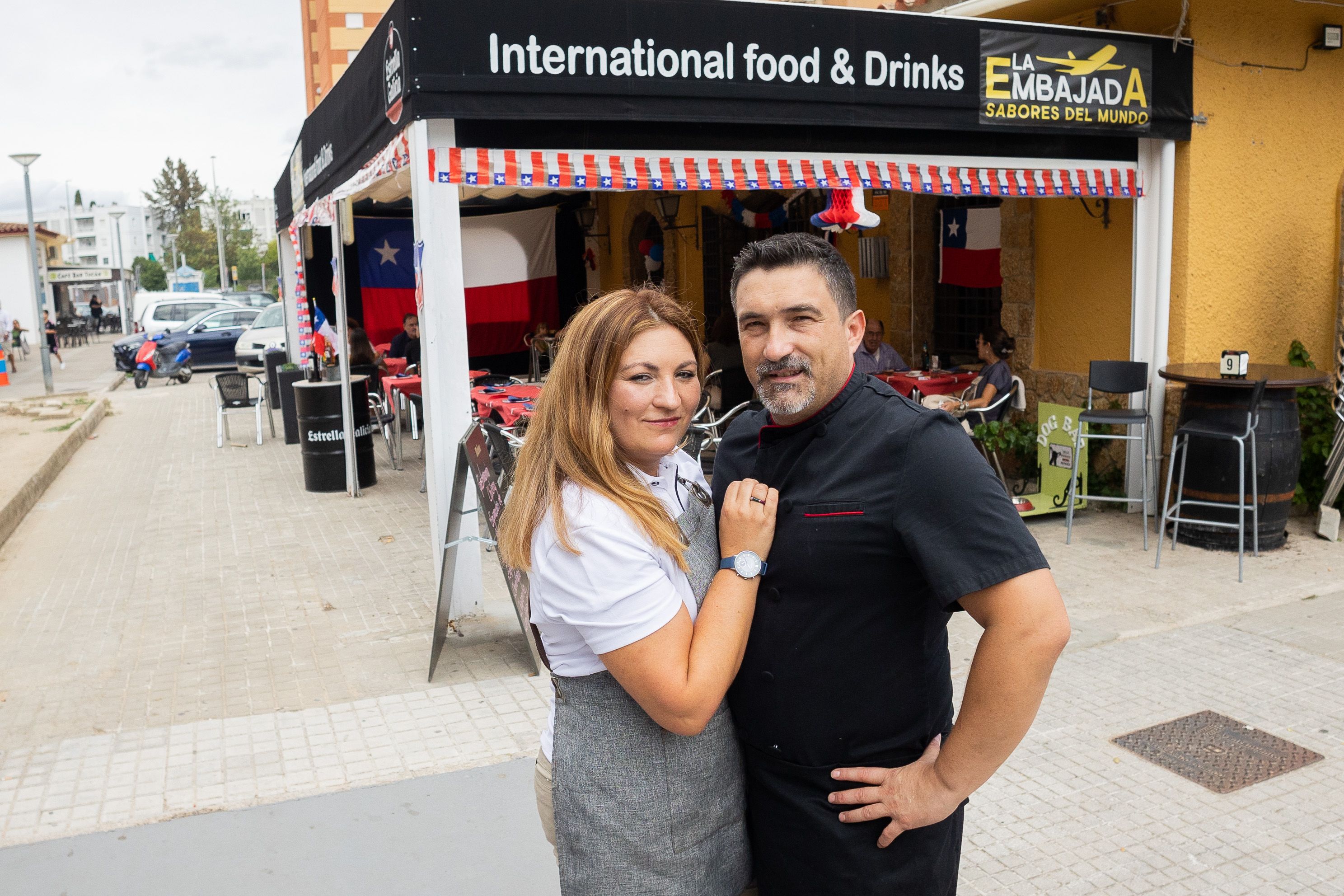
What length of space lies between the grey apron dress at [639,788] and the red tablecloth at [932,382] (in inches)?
280

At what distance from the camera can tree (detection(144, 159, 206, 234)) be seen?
8638cm

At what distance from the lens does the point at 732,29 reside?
593 centimetres

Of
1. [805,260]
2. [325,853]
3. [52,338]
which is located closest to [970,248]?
[325,853]

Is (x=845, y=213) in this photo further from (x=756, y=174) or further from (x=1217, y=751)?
(x=1217, y=751)

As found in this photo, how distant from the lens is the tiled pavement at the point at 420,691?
11.7 feet

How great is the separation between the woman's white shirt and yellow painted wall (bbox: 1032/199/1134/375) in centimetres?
673

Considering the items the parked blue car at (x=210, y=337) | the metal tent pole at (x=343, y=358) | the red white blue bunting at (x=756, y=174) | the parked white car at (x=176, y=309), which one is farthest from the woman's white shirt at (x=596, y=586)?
the parked white car at (x=176, y=309)

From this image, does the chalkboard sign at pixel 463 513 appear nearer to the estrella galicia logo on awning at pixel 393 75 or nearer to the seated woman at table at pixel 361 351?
the estrella galicia logo on awning at pixel 393 75

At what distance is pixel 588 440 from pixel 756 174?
4.82 m

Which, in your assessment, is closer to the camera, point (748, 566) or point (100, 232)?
point (748, 566)

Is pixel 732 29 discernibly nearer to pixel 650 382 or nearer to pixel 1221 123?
pixel 1221 123

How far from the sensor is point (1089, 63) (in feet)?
22.7

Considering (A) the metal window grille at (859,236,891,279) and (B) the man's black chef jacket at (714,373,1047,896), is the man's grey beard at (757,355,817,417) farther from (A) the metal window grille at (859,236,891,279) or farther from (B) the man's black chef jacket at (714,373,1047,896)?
(A) the metal window grille at (859,236,891,279)

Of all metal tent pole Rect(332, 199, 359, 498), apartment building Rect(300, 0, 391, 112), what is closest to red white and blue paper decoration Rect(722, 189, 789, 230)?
metal tent pole Rect(332, 199, 359, 498)
